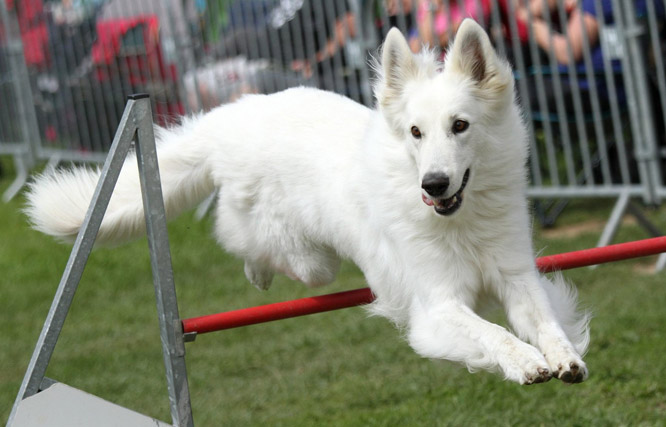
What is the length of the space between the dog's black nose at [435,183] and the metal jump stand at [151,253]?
908 mm

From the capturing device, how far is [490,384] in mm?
4828

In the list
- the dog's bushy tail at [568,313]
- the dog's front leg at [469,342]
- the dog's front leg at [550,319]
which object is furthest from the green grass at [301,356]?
the dog's bushy tail at [568,313]

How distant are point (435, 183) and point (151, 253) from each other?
101 cm

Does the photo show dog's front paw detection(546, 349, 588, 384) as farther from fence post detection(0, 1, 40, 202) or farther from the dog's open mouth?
fence post detection(0, 1, 40, 202)

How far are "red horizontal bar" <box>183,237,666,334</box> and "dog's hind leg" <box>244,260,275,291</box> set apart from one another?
876 millimetres

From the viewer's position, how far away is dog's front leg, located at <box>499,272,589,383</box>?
2980 millimetres

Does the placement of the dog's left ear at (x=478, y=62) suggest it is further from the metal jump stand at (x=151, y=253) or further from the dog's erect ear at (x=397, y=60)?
the metal jump stand at (x=151, y=253)

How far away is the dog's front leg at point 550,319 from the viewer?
9.78 feet

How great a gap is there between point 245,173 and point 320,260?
0.52m

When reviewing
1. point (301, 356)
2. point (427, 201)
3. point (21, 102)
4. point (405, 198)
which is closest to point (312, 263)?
point (405, 198)

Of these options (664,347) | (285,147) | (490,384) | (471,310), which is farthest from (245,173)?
(664,347)

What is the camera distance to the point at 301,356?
5.79 meters

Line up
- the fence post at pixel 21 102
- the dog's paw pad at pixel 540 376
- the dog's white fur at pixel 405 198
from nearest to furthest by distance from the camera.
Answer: the dog's paw pad at pixel 540 376 → the dog's white fur at pixel 405 198 → the fence post at pixel 21 102

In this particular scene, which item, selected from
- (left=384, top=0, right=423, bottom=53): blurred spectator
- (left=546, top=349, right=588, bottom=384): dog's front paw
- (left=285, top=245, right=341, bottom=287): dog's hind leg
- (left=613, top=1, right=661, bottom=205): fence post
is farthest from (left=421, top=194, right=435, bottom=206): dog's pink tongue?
(left=384, top=0, right=423, bottom=53): blurred spectator
